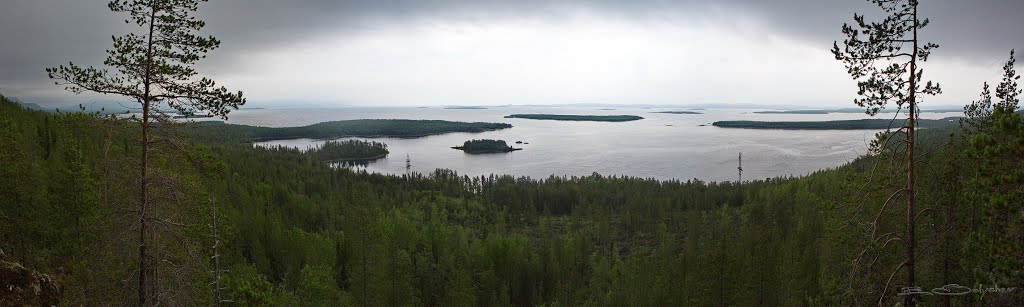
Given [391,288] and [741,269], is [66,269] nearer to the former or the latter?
[391,288]

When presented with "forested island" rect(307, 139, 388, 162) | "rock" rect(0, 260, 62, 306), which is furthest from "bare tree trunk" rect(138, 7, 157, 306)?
"forested island" rect(307, 139, 388, 162)

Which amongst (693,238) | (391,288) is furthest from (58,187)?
(693,238)

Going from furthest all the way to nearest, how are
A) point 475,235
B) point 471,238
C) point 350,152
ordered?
point 350,152 → point 475,235 → point 471,238

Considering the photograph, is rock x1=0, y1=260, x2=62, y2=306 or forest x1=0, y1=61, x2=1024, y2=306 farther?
rock x1=0, y1=260, x2=62, y2=306

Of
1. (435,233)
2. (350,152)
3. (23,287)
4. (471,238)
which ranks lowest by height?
(471,238)

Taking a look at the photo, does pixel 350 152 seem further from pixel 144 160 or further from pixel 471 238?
pixel 144 160

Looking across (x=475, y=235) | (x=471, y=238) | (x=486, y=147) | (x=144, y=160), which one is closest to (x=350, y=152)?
(x=486, y=147)

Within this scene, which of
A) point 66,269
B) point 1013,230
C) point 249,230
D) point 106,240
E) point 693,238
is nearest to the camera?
point 1013,230

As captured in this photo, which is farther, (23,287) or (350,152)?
(350,152)

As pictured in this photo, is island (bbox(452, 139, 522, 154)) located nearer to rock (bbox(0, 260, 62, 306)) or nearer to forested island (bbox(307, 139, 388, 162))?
forested island (bbox(307, 139, 388, 162))
